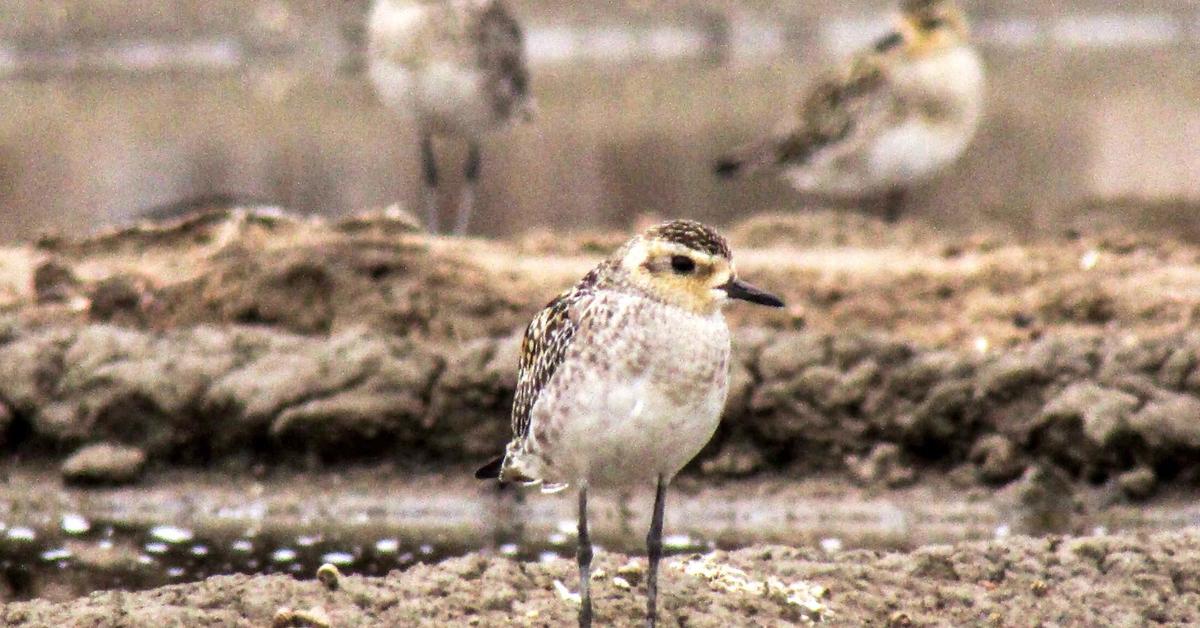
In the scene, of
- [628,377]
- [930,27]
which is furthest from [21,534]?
[930,27]

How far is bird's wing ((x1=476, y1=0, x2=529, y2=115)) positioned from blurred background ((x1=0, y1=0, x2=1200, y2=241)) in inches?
61.4

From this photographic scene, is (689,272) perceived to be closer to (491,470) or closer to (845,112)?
(491,470)

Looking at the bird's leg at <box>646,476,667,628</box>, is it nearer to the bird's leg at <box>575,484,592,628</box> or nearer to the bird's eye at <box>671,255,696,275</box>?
the bird's leg at <box>575,484,592,628</box>

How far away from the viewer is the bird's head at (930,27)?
14.5 meters

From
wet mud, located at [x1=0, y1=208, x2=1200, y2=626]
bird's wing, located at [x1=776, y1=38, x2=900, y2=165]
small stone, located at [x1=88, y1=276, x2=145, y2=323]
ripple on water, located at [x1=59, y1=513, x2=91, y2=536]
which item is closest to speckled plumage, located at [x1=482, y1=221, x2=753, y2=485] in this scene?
wet mud, located at [x1=0, y1=208, x2=1200, y2=626]

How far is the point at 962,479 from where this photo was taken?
949cm

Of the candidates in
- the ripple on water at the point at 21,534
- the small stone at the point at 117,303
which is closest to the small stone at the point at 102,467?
the ripple on water at the point at 21,534

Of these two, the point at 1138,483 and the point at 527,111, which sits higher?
the point at 527,111

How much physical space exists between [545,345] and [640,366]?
46 centimetres

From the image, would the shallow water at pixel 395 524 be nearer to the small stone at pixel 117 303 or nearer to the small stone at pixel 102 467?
the small stone at pixel 102 467

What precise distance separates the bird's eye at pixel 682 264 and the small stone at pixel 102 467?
4.24 metres

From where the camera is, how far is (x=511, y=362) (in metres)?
9.66

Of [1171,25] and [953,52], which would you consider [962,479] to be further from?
[1171,25]

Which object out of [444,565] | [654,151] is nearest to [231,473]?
[444,565]
